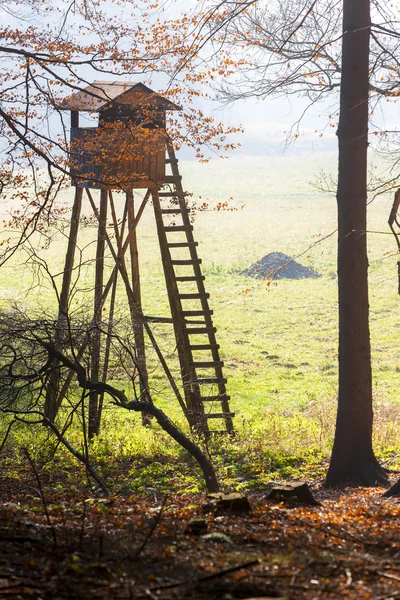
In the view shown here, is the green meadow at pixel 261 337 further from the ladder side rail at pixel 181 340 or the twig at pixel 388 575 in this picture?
the twig at pixel 388 575

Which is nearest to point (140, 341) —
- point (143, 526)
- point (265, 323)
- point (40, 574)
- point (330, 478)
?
point (330, 478)

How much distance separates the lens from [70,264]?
1278cm

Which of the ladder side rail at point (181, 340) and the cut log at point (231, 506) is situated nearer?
the cut log at point (231, 506)

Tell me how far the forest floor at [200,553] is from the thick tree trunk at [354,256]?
243 cm

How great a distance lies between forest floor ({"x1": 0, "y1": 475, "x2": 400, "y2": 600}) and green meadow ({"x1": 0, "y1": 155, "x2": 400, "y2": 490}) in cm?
302

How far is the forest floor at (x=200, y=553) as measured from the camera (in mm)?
3941

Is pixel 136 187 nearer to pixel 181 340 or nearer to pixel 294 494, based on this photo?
pixel 181 340

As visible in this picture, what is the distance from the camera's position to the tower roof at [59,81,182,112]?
10.7m

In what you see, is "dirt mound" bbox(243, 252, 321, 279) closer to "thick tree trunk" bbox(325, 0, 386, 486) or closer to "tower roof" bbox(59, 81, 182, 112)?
"tower roof" bbox(59, 81, 182, 112)

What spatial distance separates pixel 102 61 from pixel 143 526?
20.8ft

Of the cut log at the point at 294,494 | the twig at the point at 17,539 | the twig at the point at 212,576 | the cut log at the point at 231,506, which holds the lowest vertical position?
the cut log at the point at 294,494

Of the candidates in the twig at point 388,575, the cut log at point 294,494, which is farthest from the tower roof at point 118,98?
the twig at point 388,575

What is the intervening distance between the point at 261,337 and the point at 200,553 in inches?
743

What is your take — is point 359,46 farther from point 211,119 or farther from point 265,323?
point 265,323
